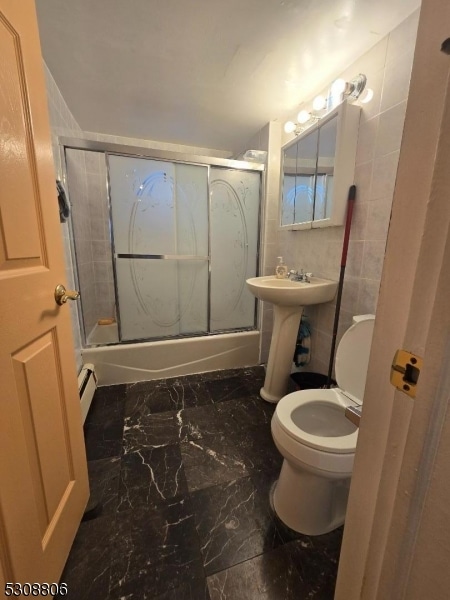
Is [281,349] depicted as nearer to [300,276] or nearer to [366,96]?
[300,276]

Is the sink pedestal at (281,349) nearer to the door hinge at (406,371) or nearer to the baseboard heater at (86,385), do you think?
the baseboard heater at (86,385)

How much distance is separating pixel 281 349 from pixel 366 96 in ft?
5.07

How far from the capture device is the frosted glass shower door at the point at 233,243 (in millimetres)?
2258

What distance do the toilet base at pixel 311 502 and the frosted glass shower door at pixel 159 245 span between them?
1520 mm

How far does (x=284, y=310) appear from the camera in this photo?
67.1 inches

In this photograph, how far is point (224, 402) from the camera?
1847mm

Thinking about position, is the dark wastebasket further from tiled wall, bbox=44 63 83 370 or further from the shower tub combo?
tiled wall, bbox=44 63 83 370

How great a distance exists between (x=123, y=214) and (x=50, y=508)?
1.82 meters

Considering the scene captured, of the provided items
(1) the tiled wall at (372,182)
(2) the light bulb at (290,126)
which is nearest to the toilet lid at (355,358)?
(1) the tiled wall at (372,182)

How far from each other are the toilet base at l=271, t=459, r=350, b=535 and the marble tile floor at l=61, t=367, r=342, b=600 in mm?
36

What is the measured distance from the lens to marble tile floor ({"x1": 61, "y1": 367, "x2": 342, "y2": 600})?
86 cm

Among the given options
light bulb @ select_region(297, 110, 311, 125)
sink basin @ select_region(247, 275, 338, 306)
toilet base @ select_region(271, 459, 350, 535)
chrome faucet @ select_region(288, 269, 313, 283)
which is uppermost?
light bulb @ select_region(297, 110, 311, 125)

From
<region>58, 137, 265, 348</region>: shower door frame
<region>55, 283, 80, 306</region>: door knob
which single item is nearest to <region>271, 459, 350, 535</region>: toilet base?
<region>55, 283, 80, 306</region>: door knob

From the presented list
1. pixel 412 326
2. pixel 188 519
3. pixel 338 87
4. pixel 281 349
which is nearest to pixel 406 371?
pixel 412 326
